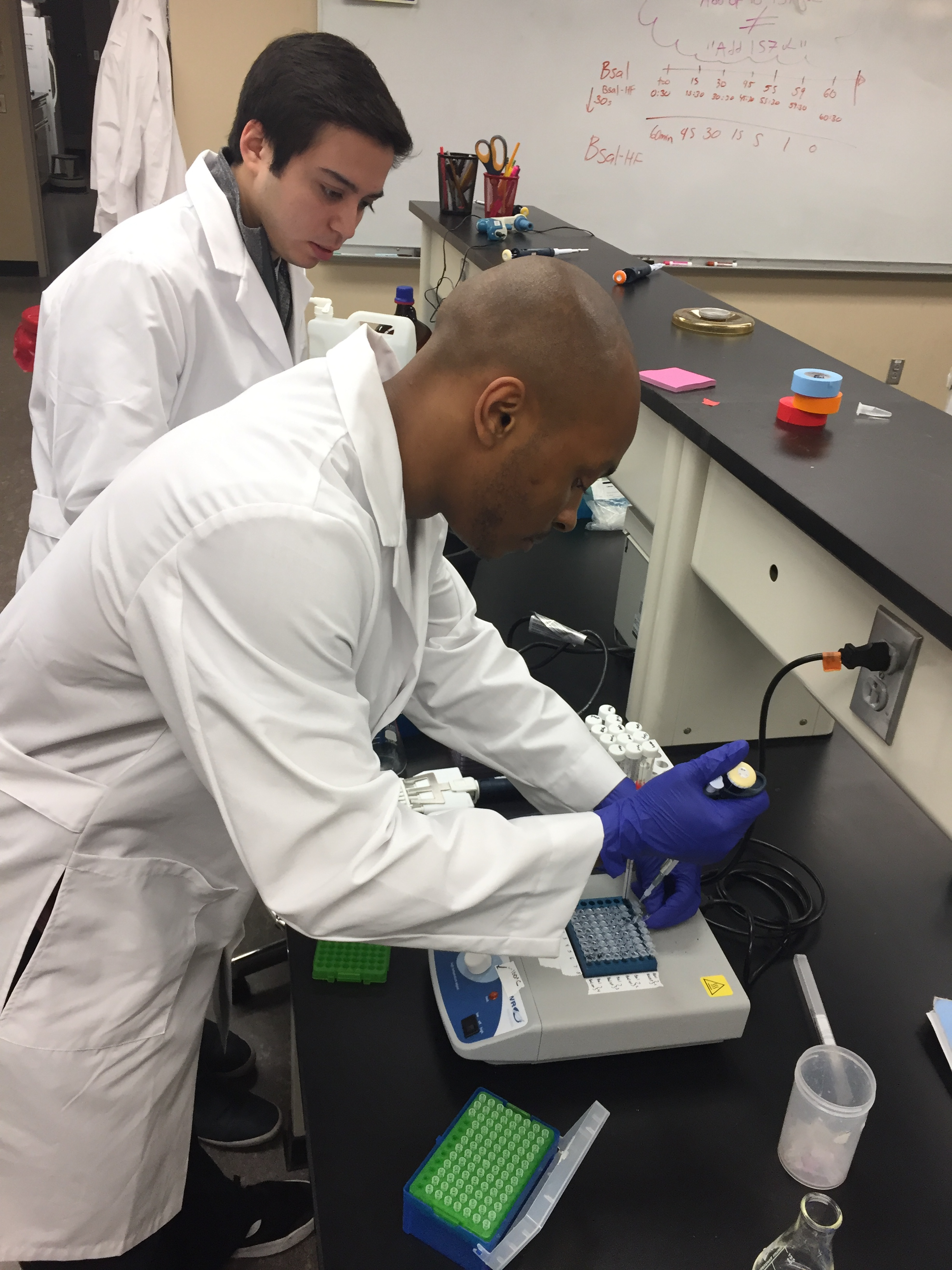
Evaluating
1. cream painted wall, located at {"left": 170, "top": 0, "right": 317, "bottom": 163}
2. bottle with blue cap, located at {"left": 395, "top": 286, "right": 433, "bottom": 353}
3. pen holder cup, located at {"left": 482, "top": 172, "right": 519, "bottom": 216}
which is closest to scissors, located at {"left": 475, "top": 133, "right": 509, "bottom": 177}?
pen holder cup, located at {"left": 482, "top": 172, "right": 519, "bottom": 216}

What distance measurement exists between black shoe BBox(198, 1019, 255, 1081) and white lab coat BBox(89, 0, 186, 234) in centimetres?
263

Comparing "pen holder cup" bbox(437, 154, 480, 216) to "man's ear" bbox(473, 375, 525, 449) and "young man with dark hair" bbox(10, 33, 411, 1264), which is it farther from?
"man's ear" bbox(473, 375, 525, 449)

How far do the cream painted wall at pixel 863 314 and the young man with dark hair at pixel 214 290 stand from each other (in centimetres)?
278

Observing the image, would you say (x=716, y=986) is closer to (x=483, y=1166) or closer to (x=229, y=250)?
(x=483, y=1166)

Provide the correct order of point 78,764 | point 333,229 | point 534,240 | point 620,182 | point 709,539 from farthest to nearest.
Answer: point 620,182
point 534,240
point 333,229
point 709,539
point 78,764

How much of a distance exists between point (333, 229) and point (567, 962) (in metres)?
1.13

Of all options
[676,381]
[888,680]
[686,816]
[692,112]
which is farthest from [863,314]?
[686,816]

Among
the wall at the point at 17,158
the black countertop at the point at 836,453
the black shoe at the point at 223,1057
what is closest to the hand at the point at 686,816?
the black countertop at the point at 836,453

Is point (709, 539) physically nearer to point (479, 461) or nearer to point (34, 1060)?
point (479, 461)

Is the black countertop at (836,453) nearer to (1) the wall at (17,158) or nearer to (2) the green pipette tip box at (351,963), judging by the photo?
(2) the green pipette tip box at (351,963)

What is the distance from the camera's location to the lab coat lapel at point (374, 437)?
780 mm

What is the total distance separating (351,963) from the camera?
93cm

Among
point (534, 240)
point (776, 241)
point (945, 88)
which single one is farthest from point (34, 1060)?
point (945, 88)

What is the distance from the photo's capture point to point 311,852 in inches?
27.9
